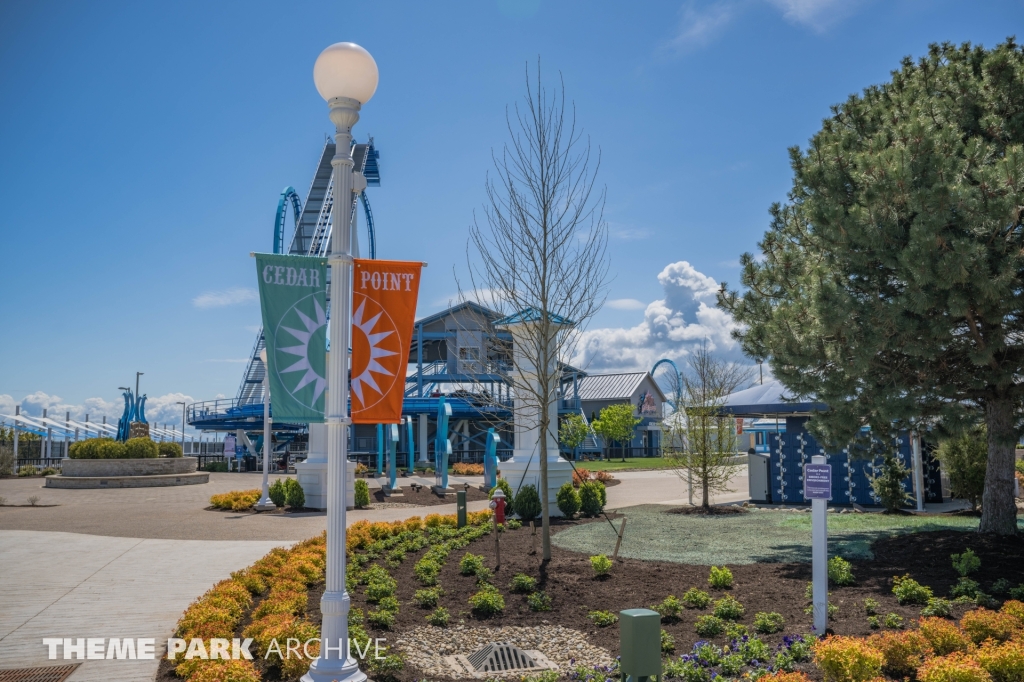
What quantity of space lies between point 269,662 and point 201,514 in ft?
45.3

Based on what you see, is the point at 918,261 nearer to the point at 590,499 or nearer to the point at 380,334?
the point at 380,334

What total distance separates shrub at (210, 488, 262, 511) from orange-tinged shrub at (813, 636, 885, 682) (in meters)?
17.0

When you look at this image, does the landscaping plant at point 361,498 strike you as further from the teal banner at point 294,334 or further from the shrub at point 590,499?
the teal banner at point 294,334

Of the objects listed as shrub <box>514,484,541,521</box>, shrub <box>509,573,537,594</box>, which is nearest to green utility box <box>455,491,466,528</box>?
shrub <box>514,484,541,521</box>

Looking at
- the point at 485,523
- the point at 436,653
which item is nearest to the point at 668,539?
the point at 485,523

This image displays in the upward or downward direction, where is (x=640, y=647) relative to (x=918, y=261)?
downward

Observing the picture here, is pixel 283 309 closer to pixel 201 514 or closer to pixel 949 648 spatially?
pixel 949 648

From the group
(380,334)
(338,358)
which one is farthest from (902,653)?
(338,358)

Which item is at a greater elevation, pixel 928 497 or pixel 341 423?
pixel 341 423

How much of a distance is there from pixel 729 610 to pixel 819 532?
1.24 m

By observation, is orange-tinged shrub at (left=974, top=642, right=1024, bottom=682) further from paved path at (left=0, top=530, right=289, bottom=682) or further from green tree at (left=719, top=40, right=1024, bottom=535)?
paved path at (left=0, top=530, right=289, bottom=682)

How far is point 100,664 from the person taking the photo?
6258 mm

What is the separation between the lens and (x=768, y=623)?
277 inches

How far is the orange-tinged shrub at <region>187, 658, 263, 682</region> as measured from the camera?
526 centimetres
